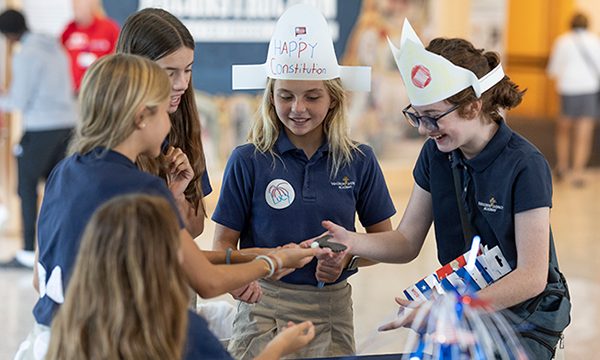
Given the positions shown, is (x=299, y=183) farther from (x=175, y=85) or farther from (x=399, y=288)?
(x=399, y=288)

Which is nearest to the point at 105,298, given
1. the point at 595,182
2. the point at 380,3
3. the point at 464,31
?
the point at 380,3

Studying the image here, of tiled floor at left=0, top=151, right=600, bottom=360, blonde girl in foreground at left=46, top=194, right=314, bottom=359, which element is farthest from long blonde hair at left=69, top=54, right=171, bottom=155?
tiled floor at left=0, top=151, right=600, bottom=360

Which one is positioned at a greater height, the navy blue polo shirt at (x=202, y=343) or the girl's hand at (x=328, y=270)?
the navy blue polo shirt at (x=202, y=343)

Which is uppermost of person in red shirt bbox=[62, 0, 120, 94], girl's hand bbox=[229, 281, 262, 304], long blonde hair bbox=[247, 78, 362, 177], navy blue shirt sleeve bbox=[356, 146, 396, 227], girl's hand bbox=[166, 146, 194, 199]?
person in red shirt bbox=[62, 0, 120, 94]

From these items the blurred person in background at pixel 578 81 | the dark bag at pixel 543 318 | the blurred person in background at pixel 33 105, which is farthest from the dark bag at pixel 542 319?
the blurred person in background at pixel 578 81

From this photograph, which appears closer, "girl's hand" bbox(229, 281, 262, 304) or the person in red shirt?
"girl's hand" bbox(229, 281, 262, 304)

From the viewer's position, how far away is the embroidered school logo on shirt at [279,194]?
1856 millimetres

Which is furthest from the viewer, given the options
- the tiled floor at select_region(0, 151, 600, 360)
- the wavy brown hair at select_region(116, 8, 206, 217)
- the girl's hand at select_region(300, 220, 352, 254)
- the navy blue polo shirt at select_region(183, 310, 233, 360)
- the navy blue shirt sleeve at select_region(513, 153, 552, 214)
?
the tiled floor at select_region(0, 151, 600, 360)

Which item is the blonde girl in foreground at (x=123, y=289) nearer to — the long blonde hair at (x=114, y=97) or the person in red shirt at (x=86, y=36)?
the long blonde hair at (x=114, y=97)

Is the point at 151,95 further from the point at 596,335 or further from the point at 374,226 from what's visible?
the point at 596,335

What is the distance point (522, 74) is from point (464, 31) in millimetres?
4670

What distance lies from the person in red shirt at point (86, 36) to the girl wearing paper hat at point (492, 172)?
357 cm

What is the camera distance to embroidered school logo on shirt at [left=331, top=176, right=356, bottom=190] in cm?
188

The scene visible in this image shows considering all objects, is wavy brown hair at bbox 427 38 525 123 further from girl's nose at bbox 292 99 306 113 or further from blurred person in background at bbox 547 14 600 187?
blurred person in background at bbox 547 14 600 187
